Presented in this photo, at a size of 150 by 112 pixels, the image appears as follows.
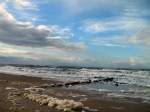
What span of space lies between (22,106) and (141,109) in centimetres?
642

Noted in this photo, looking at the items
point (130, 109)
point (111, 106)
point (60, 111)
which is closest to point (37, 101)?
point (60, 111)

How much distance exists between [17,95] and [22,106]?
4.32 m

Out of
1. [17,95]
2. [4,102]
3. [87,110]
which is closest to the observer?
[87,110]

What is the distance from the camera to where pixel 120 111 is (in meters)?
13.9

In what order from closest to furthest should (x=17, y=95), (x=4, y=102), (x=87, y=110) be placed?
(x=87, y=110) → (x=4, y=102) → (x=17, y=95)

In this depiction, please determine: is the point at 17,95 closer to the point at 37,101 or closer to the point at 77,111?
the point at 37,101

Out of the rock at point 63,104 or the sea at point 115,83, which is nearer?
the rock at point 63,104

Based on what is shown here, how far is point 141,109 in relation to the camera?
15.1 metres

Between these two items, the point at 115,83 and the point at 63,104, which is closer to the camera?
the point at 63,104

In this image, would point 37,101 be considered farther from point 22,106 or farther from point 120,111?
point 120,111

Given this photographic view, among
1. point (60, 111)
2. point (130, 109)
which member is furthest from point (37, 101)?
point (130, 109)

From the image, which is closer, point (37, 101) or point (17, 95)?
point (37, 101)

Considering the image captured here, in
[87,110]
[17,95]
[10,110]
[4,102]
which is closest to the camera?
[10,110]

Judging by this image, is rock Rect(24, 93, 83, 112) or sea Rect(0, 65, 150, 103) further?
sea Rect(0, 65, 150, 103)
